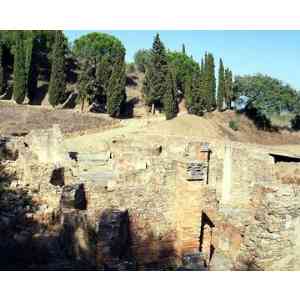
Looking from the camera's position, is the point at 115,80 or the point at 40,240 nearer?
the point at 40,240

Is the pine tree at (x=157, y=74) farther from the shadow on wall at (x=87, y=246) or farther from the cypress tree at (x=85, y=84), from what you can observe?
the shadow on wall at (x=87, y=246)

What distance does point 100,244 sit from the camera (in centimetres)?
844

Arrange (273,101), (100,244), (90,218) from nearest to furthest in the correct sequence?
(100,244) < (90,218) < (273,101)

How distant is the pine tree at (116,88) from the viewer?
4316 centimetres

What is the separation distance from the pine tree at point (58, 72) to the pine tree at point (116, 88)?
4.60m

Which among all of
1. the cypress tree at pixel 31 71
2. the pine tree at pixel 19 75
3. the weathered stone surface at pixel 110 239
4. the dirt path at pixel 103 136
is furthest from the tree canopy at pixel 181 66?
the weathered stone surface at pixel 110 239

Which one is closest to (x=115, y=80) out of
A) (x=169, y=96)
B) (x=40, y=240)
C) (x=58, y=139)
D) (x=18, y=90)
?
(x=169, y=96)

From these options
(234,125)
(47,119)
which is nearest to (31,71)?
(47,119)

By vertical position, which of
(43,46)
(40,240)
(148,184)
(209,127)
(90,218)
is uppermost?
(43,46)

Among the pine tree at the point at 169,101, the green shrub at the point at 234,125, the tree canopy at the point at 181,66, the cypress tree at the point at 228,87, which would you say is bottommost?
the green shrub at the point at 234,125

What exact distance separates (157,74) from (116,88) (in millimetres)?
4536

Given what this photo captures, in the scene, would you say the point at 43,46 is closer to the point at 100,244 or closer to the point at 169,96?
the point at 169,96

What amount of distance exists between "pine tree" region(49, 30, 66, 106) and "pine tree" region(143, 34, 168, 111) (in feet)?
28.2

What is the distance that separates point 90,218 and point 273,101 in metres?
41.4
